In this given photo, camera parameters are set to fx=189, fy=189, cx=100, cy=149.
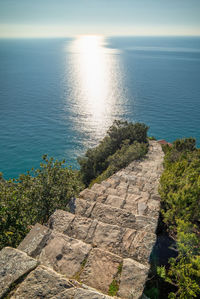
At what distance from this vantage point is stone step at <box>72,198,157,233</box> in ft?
25.5

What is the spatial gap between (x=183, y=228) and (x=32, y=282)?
6.12 m

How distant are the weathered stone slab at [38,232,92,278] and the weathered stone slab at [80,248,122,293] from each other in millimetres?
244

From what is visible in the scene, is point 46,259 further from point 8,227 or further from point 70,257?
point 8,227

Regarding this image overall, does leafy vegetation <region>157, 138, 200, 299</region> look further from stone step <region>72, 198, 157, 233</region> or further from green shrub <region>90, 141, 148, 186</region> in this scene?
green shrub <region>90, 141, 148, 186</region>

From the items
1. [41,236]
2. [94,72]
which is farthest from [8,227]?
[94,72]

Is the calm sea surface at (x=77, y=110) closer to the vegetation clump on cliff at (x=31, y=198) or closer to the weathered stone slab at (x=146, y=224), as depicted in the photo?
the vegetation clump on cliff at (x=31, y=198)

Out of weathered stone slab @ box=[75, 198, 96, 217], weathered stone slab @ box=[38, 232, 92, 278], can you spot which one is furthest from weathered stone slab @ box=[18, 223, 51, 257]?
weathered stone slab @ box=[75, 198, 96, 217]

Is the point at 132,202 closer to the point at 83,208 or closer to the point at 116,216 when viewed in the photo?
the point at 116,216

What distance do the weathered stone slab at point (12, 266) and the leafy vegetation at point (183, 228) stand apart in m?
4.92

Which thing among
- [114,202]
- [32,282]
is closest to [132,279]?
[32,282]

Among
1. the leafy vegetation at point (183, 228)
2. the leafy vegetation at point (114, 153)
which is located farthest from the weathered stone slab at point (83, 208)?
the leafy vegetation at point (114, 153)

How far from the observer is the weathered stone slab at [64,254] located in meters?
5.63

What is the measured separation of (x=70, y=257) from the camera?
19.3 feet

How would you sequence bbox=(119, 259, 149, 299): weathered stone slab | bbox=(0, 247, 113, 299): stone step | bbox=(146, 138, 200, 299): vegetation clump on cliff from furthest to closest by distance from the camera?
bbox=(146, 138, 200, 299): vegetation clump on cliff → bbox=(119, 259, 149, 299): weathered stone slab → bbox=(0, 247, 113, 299): stone step
